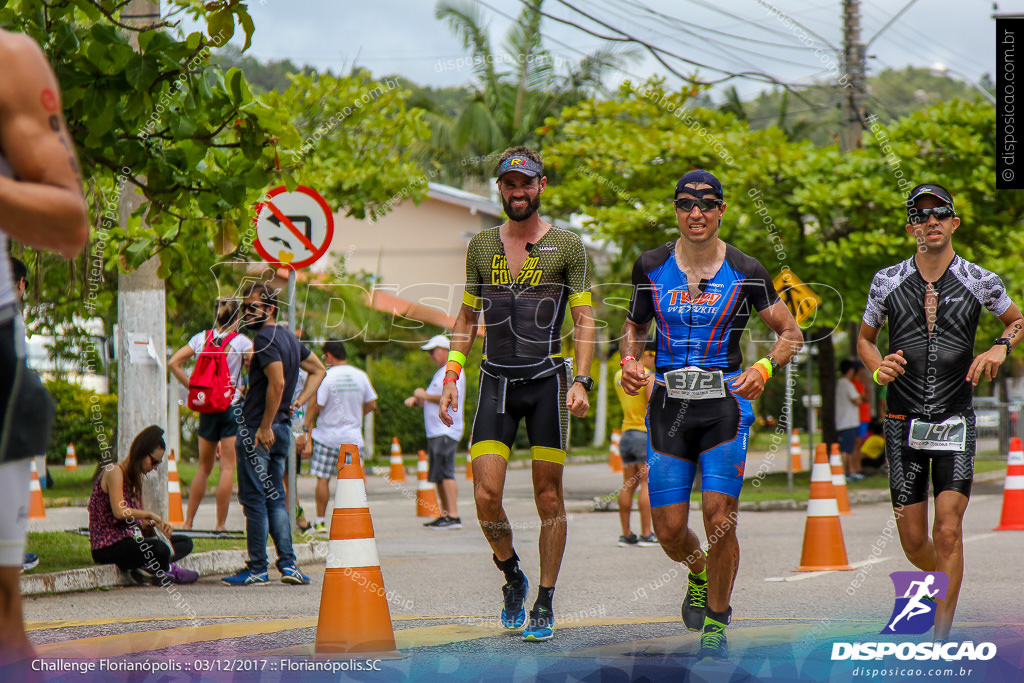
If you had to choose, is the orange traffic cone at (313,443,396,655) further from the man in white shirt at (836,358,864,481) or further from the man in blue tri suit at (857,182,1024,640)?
the man in white shirt at (836,358,864,481)

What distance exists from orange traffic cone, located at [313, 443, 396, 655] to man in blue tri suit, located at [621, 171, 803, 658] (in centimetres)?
136

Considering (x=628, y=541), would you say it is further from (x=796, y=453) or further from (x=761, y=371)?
(x=796, y=453)

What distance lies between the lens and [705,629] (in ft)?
17.3

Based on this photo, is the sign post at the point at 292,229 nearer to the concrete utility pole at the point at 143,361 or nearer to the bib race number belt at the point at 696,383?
the concrete utility pole at the point at 143,361

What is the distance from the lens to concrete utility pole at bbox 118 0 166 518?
10547 mm

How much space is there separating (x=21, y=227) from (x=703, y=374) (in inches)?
143

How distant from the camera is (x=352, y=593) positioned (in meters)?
5.23

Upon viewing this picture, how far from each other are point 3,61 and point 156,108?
5.77 meters

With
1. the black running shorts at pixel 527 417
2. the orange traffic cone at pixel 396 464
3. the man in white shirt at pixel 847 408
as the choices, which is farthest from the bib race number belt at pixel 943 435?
the man in white shirt at pixel 847 408

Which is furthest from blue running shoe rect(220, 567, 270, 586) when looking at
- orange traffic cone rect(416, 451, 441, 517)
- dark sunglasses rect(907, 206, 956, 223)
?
orange traffic cone rect(416, 451, 441, 517)

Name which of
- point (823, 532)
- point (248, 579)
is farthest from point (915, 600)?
point (248, 579)

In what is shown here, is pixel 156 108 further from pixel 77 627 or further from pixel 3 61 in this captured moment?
pixel 3 61

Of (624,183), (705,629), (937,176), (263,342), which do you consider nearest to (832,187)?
(937,176)

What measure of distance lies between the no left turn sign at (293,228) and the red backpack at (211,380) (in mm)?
1288
